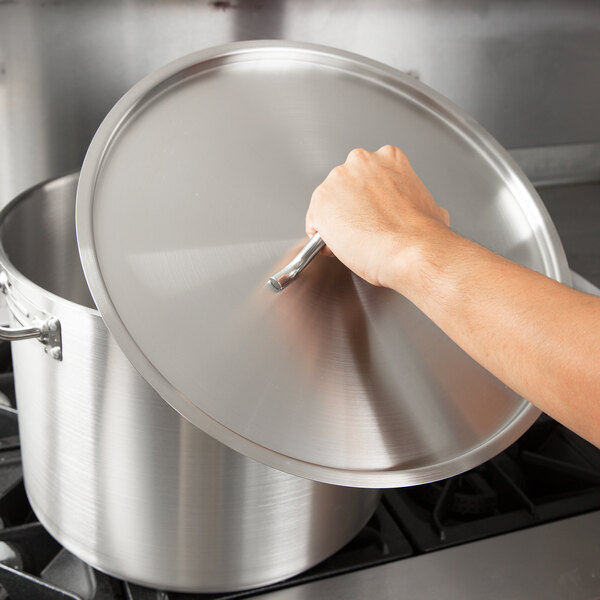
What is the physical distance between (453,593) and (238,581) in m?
0.20

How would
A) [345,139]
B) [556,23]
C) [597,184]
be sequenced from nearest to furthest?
1. [345,139]
2. [556,23]
3. [597,184]

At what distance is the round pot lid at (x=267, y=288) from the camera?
1.75 ft

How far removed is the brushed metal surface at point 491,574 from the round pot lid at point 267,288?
7.7 inches

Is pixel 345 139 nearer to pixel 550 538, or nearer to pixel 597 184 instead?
pixel 550 538

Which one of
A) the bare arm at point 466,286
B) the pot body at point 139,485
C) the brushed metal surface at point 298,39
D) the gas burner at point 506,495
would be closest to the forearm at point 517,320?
the bare arm at point 466,286

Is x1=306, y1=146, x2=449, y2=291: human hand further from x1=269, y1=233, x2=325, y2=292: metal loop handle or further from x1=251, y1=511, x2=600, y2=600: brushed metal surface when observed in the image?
x1=251, y1=511, x2=600, y2=600: brushed metal surface

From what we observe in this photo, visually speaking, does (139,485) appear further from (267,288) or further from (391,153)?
(391,153)

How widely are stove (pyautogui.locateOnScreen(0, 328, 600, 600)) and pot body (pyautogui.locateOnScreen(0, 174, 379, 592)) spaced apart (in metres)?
0.03

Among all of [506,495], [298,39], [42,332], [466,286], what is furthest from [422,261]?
[298,39]

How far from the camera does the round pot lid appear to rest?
53 centimetres

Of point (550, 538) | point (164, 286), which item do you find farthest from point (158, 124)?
point (550, 538)

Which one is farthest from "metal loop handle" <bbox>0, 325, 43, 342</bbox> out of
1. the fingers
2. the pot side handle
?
the fingers

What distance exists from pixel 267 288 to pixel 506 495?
0.43 metres

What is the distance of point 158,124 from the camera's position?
592mm
